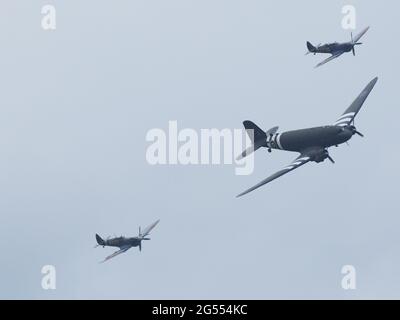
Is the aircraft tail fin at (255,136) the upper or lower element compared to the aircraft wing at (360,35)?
lower

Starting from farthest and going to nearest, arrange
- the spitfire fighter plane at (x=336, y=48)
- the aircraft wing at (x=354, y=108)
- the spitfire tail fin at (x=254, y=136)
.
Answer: the spitfire fighter plane at (x=336, y=48) → the spitfire tail fin at (x=254, y=136) → the aircraft wing at (x=354, y=108)

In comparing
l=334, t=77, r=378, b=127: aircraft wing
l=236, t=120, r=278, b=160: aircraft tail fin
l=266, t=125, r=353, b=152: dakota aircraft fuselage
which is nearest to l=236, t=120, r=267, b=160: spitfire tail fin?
l=236, t=120, r=278, b=160: aircraft tail fin

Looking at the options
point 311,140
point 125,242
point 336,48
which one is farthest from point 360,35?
point 125,242

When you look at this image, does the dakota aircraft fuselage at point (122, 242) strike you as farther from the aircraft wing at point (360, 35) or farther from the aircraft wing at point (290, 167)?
the aircraft wing at point (360, 35)

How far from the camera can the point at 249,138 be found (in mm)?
109250

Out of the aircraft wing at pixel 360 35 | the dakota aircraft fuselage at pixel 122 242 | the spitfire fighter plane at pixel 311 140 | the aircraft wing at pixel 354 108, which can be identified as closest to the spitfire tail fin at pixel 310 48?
the aircraft wing at pixel 360 35

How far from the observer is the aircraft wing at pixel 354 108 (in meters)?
101

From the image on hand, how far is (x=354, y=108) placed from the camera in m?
108

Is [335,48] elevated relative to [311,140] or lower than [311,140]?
elevated

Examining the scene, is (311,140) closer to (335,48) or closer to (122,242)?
(335,48)
